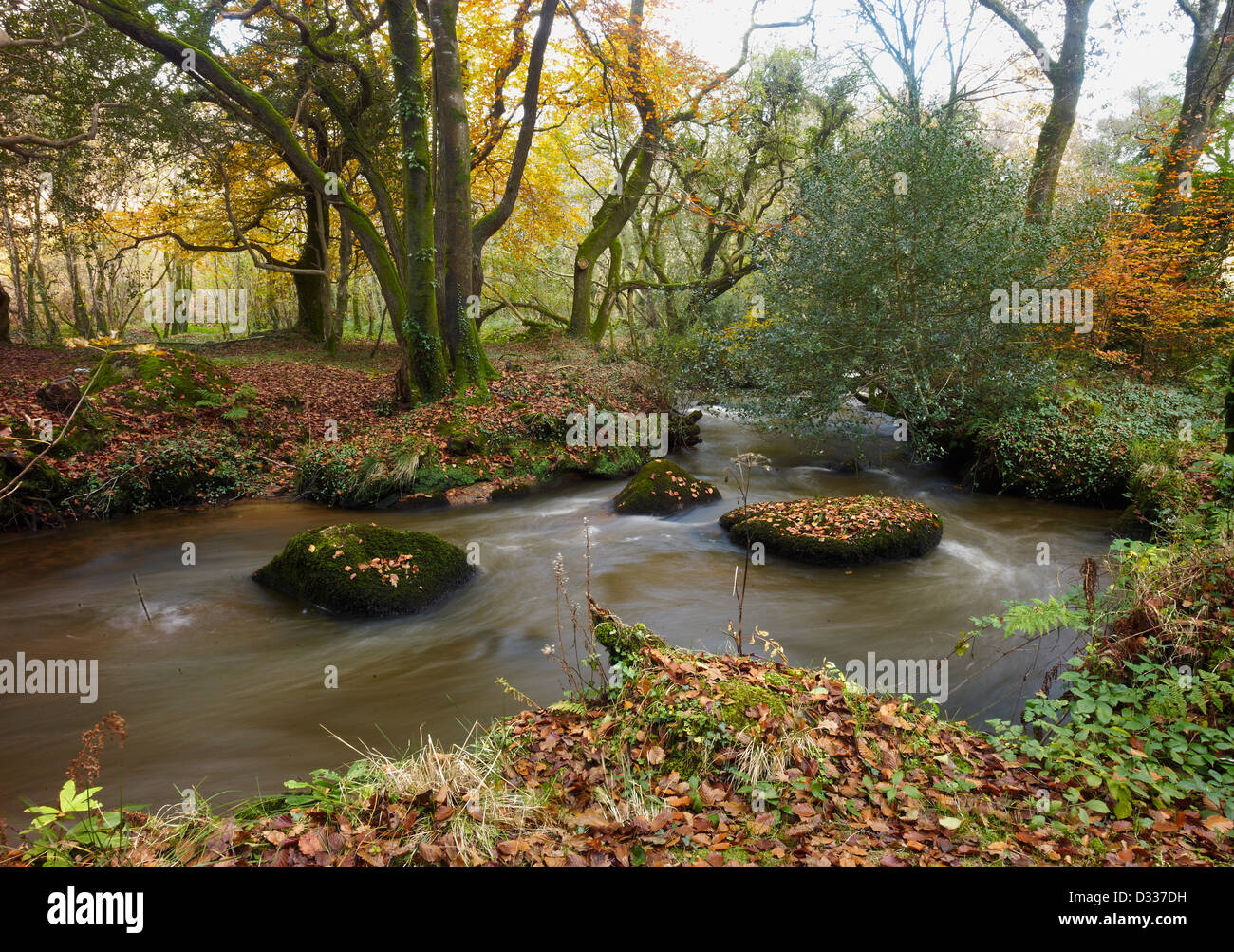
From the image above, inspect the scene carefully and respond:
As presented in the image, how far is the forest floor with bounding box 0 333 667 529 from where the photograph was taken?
10.7 m

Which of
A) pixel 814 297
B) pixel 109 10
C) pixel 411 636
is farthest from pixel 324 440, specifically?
pixel 814 297

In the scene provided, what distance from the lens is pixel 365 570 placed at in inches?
305

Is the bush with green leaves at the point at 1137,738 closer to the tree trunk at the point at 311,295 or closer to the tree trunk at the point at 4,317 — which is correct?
the tree trunk at the point at 4,317

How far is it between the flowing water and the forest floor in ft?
1.85

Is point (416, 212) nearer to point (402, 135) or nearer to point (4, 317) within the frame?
point (402, 135)

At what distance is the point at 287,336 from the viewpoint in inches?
927

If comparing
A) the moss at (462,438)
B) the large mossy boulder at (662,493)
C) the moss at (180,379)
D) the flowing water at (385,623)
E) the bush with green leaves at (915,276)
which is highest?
the bush with green leaves at (915,276)

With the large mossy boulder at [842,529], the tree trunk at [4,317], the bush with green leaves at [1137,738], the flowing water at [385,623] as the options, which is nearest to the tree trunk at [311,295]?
the tree trunk at [4,317]

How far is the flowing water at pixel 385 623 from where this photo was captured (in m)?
5.19

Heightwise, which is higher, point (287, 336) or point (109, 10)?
point (109, 10)

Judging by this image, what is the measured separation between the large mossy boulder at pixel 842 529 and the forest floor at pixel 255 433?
4760mm

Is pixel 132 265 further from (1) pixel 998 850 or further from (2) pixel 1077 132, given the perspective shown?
(2) pixel 1077 132
